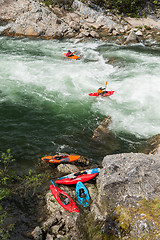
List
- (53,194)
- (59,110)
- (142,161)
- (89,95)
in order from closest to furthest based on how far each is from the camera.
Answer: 1. (142,161)
2. (53,194)
3. (59,110)
4. (89,95)

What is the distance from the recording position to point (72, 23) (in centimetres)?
2647

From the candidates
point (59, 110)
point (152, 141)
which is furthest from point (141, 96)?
point (59, 110)

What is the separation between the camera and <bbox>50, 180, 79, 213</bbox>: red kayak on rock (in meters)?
6.42

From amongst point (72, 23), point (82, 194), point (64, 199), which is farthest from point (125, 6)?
point (64, 199)

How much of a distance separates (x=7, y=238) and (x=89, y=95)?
32.4 ft

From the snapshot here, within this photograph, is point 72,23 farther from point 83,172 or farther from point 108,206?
point 108,206

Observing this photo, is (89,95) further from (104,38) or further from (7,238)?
(104,38)

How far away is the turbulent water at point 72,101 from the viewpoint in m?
9.69

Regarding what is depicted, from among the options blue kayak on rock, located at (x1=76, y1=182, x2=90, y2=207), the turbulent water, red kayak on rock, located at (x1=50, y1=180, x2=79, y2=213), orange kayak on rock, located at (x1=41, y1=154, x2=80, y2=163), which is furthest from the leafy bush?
red kayak on rock, located at (x1=50, y1=180, x2=79, y2=213)

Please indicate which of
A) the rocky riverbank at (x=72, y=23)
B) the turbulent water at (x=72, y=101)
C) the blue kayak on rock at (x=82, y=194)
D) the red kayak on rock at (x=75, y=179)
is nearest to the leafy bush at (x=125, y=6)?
the rocky riverbank at (x=72, y=23)

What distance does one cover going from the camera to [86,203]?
663 centimetres

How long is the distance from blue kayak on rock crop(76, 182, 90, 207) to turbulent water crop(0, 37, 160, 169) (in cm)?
184

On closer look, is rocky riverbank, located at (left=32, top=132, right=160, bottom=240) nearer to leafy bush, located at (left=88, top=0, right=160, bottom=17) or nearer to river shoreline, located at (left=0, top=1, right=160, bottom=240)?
river shoreline, located at (left=0, top=1, right=160, bottom=240)

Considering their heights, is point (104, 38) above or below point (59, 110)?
above
